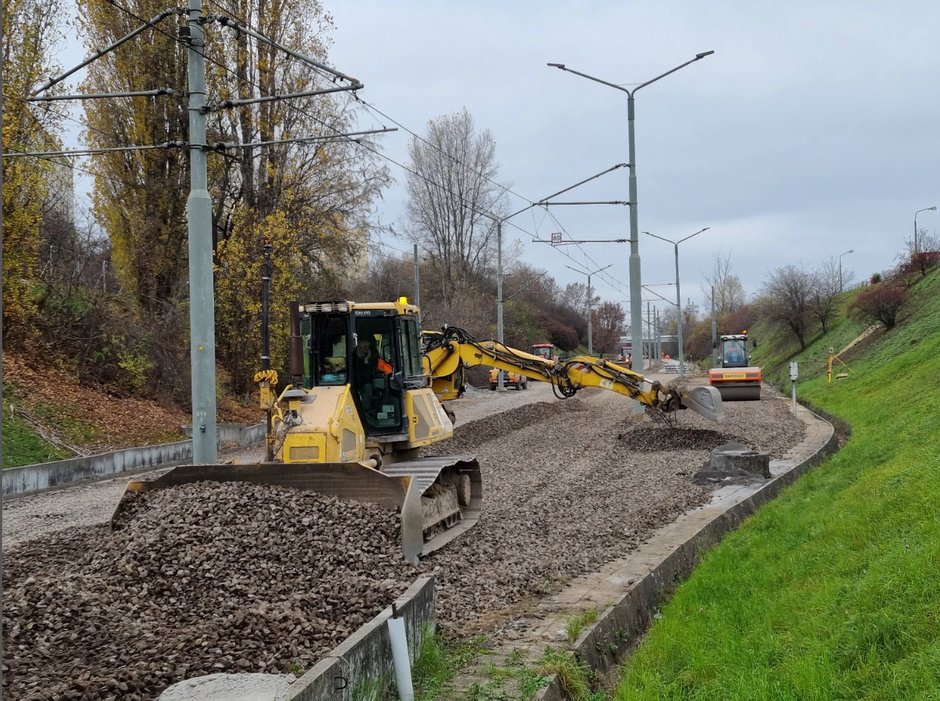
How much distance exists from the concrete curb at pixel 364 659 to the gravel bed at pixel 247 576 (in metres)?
0.34

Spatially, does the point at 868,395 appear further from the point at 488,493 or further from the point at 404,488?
the point at 404,488

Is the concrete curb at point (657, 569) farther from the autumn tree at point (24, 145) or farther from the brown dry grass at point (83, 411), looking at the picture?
the autumn tree at point (24, 145)

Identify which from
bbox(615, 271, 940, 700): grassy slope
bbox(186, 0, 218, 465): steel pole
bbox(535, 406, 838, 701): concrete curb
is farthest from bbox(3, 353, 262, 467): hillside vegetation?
bbox(615, 271, 940, 700): grassy slope

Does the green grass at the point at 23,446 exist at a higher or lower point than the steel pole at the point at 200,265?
lower

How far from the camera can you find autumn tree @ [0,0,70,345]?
20938 millimetres

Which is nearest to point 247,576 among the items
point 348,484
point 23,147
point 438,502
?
point 348,484

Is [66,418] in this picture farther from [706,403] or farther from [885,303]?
[885,303]

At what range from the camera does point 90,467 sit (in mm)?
17062

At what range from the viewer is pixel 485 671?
6008mm

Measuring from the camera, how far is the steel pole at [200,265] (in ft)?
39.4

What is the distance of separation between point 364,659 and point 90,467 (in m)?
13.6

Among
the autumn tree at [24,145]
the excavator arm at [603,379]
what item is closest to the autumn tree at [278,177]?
the autumn tree at [24,145]

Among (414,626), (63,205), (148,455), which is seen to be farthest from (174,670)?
(63,205)

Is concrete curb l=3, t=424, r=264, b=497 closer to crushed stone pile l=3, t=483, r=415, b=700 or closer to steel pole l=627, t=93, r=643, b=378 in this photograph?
crushed stone pile l=3, t=483, r=415, b=700
